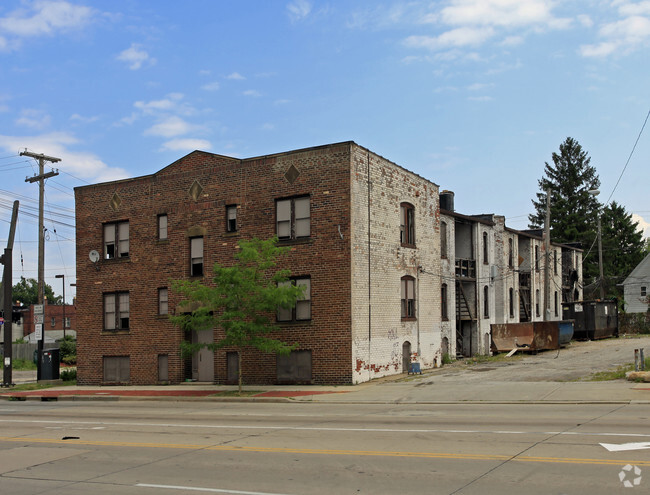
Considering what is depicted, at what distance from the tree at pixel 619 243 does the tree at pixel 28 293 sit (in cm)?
11146

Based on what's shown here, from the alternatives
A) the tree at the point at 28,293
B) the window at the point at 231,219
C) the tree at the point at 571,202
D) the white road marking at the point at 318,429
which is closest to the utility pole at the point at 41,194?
the window at the point at 231,219

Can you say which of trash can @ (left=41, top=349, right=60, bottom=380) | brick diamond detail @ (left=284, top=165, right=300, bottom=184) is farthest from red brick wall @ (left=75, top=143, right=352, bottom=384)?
trash can @ (left=41, top=349, right=60, bottom=380)

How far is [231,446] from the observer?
1278 centimetres

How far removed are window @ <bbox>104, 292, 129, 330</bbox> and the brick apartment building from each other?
2.5 inches

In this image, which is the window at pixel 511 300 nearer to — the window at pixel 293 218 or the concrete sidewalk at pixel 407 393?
the concrete sidewalk at pixel 407 393

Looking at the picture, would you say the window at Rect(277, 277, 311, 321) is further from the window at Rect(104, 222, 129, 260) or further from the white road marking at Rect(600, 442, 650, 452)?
the white road marking at Rect(600, 442, 650, 452)

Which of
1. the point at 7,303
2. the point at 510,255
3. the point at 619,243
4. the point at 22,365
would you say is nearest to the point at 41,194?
the point at 7,303

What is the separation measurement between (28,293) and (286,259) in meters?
137

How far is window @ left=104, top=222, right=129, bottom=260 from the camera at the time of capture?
32281mm

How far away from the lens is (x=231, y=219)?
95.6ft

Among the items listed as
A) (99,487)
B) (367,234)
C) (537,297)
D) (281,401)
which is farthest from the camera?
(537,297)

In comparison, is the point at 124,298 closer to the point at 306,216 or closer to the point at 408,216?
the point at 306,216

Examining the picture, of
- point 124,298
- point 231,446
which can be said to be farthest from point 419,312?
point 231,446

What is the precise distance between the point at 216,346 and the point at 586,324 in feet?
97.5
